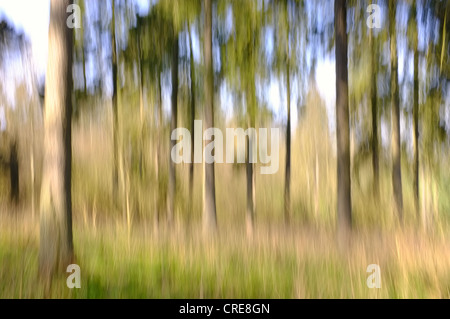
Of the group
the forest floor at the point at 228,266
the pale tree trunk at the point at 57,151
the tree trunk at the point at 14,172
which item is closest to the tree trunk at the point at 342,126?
the forest floor at the point at 228,266

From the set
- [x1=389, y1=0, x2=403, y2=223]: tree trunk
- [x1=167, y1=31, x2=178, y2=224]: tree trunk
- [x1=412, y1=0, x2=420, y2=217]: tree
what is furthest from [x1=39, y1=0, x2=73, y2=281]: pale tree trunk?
[x1=412, y1=0, x2=420, y2=217]: tree

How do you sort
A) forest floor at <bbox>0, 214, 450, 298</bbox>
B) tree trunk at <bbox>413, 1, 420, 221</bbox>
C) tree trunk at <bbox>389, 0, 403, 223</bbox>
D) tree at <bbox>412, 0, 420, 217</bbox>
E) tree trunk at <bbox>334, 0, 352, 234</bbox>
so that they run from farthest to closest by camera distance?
tree trunk at <bbox>413, 1, 420, 221</bbox> → tree at <bbox>412, 0, 420, 217</bbox> → tree trunk at <bbox>389, 0, 403, 223</bbox> → tree trunk at <bbox>334, 0, 352, 234</bbox> → forest floor at <bbox>0, 214, 450, 298</bbox>

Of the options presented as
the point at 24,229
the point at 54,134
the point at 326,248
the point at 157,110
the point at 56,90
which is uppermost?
the point at 157,110

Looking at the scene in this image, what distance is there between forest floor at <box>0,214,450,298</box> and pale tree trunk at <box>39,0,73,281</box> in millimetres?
337

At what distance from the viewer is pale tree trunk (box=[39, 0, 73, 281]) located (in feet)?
15.3

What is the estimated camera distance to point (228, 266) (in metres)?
5.20

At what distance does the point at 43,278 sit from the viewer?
4.30m

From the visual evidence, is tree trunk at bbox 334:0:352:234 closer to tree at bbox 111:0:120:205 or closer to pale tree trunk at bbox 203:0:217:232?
pale tree trunk at bbox 203:0:217:232

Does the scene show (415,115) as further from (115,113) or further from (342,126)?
(115,113)

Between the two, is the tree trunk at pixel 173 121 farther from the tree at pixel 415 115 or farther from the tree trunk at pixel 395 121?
the tree at pixel 415 115

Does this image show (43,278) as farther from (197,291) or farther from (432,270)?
(432,270)

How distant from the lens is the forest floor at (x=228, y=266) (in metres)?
4.34
